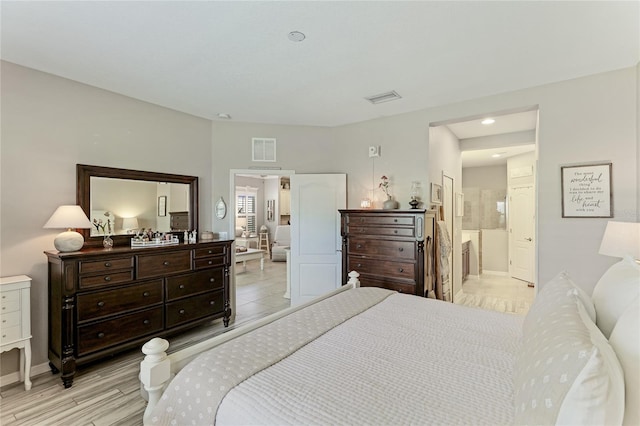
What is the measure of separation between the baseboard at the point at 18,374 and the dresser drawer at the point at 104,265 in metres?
0.97

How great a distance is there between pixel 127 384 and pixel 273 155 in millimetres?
3060

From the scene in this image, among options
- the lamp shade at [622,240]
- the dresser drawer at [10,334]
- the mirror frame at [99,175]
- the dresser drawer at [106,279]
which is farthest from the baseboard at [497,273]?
the dresser drawer at [10,334]

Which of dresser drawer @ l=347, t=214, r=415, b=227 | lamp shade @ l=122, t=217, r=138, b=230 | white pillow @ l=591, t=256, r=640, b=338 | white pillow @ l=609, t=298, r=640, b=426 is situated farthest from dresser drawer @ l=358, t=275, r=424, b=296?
lamp shade @ l=122, t=217, r=138, b=230

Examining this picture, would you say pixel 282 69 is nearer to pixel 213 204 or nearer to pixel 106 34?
pixel 106 34

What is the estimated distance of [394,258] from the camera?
11.0 ft

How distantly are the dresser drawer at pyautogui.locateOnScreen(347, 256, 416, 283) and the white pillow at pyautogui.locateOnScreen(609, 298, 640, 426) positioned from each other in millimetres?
2338

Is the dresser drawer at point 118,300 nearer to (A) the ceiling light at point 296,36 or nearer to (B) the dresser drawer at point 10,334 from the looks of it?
(B) the dresser drawer at point 10,334

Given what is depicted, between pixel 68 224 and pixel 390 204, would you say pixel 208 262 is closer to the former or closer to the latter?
pixel 68 224

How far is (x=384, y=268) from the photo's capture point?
3426 millimetres

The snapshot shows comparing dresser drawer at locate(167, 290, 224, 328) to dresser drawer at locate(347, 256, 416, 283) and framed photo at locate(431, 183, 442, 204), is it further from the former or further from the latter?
framed photo at locate(431, 183, 442, 204)

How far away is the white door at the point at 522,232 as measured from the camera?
224 inches

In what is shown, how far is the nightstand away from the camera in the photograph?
2.31 meters

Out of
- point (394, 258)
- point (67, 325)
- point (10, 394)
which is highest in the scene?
point (394, 258)

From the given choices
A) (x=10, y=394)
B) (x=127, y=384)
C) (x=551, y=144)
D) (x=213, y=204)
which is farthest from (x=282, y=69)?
(x=10, y=394)
